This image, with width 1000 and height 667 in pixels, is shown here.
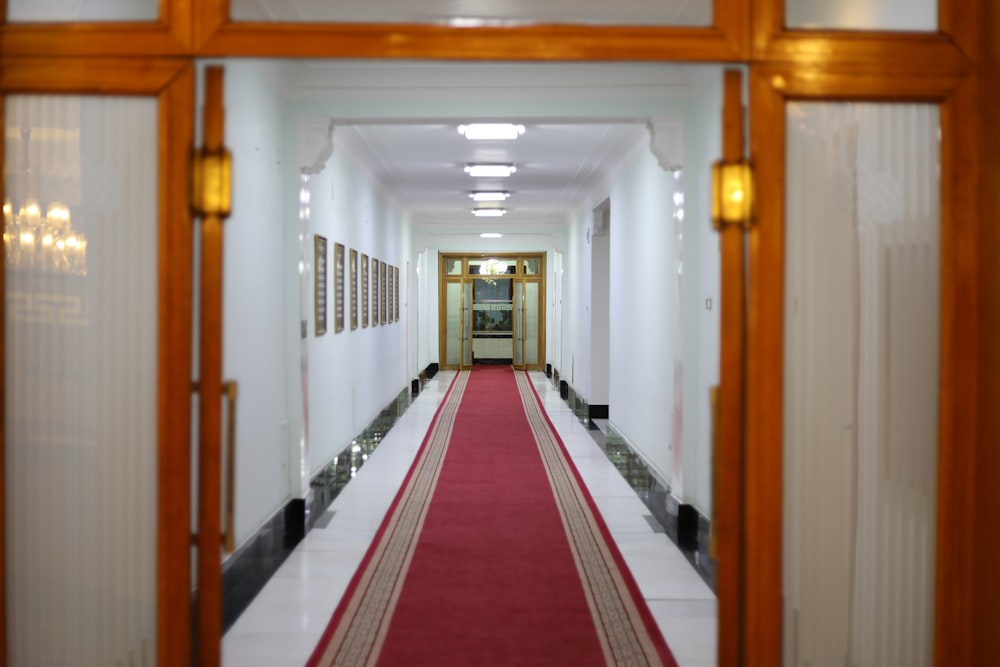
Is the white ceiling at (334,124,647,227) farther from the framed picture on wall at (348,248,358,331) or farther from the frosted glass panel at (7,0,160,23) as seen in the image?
the frosted glass panel at (7,0,160,23)

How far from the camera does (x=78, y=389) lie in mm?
2990

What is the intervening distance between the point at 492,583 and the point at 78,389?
2.85 metres

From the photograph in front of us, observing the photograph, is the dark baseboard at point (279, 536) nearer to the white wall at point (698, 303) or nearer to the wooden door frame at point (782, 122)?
the wooden door frame at point (782, 122)

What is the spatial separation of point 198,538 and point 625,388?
7.30 meters

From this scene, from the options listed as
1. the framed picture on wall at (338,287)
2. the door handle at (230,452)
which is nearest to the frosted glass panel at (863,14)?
the door handle at (230,452)

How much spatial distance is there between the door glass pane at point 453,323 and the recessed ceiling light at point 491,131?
551 inches

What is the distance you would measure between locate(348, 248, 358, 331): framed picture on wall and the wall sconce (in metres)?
6.79

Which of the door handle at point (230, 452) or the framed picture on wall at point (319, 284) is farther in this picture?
the framed picture on wall at point (319, 284)

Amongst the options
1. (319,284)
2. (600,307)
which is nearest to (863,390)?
(319,284)

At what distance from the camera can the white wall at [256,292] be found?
5.35 m

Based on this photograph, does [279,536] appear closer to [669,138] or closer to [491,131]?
[669,138]

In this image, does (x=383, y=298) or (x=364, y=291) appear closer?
(x=364, y=291)

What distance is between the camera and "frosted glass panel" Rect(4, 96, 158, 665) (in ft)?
9.75

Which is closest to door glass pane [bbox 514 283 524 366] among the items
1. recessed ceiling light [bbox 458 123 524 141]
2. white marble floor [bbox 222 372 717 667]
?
white marble floor [bbox 222 372 717 667]
